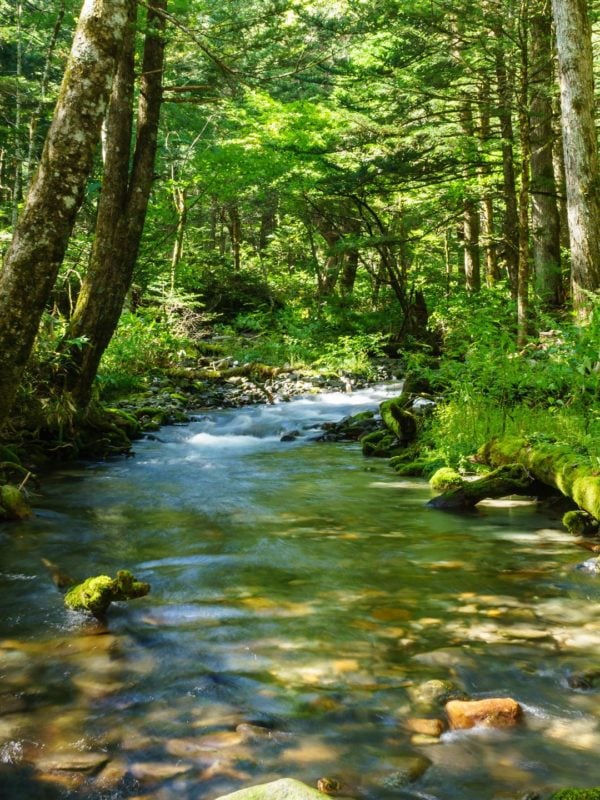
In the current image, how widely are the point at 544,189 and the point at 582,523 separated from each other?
354 inches

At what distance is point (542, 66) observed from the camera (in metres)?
10.4

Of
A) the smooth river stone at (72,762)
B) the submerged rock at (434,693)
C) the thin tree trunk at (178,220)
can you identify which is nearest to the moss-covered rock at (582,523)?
the submerged rock at (434,693)

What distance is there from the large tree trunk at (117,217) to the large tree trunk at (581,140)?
515cm

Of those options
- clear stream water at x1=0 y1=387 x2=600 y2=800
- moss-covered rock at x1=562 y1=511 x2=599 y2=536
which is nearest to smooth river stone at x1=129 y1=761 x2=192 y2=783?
clear stream water at x1=0 y1=387 x2=600 y2=800

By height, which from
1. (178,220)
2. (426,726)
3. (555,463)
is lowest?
(426,726)

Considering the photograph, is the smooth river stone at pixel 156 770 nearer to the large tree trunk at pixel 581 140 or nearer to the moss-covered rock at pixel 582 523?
the moss-covered rock at pixel 582 523

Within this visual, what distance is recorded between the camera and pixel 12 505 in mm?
6004

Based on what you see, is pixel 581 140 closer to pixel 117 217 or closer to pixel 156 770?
pixel 117 217

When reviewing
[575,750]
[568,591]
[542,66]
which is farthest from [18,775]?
[542,66]

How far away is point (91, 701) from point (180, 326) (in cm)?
1513

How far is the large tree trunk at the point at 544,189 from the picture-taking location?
11164mm

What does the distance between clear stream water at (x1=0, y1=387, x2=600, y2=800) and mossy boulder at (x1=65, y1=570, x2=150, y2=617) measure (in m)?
0.08

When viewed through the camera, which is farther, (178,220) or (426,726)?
(178,220)

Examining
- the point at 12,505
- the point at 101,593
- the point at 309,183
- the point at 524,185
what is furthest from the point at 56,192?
the point at 309,183
